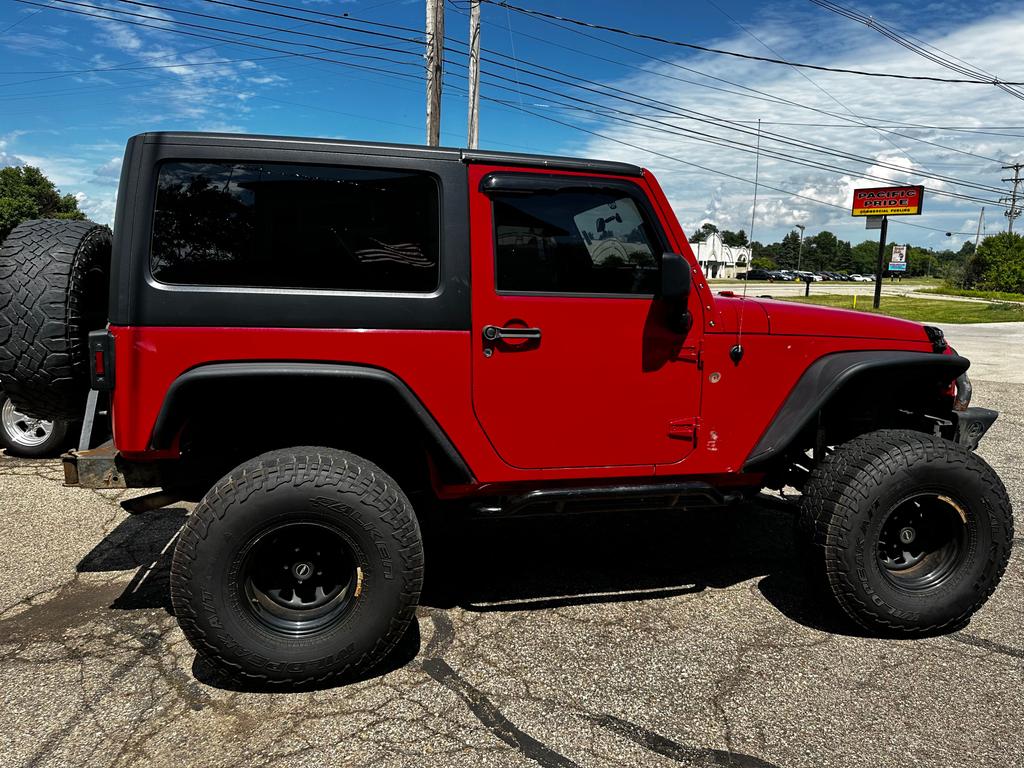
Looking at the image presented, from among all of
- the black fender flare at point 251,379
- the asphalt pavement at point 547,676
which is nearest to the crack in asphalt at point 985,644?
the asphalt pavement at point 547,676

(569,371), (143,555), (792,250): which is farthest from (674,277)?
(792,250)

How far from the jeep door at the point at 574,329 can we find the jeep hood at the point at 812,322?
300 millimetres

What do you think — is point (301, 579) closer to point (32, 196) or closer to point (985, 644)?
point (985, 644)

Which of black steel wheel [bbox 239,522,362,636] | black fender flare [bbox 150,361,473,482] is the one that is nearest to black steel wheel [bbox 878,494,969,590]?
black fender flare [bbox 150,361,473,482]

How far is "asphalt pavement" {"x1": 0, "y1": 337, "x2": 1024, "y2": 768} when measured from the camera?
2412 mm

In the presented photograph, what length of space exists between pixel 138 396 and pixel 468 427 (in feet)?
3.95

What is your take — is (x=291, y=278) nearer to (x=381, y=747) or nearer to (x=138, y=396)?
(x=138, y=396)

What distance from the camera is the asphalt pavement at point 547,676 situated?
241 centimetres

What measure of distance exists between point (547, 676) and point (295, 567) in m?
1.06

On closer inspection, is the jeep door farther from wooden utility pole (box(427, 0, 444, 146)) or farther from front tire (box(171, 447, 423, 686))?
wooden utility pole (box(427, 0, 444, 146))

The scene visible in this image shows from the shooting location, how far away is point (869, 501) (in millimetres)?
3078

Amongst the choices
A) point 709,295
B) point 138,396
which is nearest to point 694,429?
point 709,295

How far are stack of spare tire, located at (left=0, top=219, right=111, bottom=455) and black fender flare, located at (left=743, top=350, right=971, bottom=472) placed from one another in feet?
9.24

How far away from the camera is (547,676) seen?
2.84 metres
